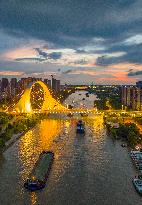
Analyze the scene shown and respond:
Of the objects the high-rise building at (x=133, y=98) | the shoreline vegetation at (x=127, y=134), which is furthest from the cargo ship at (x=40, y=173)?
the high-rise building at (x=133, y=98)

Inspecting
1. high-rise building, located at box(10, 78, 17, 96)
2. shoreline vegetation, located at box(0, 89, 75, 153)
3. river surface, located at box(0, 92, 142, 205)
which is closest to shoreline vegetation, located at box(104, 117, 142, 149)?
river surface, located at box(0, 92, 142, 205)

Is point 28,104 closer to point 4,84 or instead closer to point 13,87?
point 13,87

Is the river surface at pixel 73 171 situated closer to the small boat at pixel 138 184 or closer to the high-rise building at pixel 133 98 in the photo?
the small boat at pixel 138 184

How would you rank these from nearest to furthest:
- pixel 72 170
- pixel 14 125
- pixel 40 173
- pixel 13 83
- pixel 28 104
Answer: pixel 40 173 < pixel 72 170 < pixel 14 125 < pixel 28 104 < pixel 13 83

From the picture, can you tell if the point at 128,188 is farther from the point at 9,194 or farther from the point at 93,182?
the point at 9,194

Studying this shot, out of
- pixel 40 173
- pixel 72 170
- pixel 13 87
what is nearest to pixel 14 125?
pixel 72 170

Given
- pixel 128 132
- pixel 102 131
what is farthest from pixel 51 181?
pixel 102 131

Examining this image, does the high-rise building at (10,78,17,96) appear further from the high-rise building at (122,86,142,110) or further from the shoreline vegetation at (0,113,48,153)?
the shoreline vegetation at (0,113,48,153)
